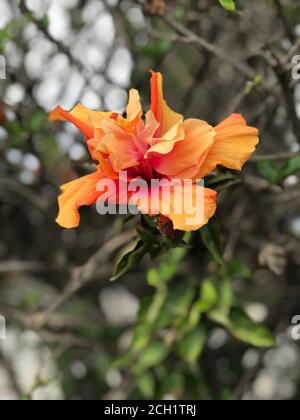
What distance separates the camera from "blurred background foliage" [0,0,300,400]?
1708 millimetres

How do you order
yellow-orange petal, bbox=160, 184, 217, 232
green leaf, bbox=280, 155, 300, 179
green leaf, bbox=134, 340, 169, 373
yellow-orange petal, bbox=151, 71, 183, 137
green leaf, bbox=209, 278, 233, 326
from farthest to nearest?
green leaf, bbox=134, 340, 169, 373 < green leaf, bbox=209, 278, 233, 326 < green leaf, bbox=280, 155, 300, 179 < yellow-orange petal, bbox=151, 71, 183, 137 < yellow-orange petal, bbox=160, 184, 217, 232

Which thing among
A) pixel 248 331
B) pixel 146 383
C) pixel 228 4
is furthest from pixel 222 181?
pixel 146 383

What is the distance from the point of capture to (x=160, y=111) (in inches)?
47.9

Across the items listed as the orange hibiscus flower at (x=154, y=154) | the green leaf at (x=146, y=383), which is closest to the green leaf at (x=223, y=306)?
the green leaf at (x=146, y=383)

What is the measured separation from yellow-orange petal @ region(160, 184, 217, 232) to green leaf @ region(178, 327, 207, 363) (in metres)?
0.79

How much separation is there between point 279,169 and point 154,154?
0.49 meters

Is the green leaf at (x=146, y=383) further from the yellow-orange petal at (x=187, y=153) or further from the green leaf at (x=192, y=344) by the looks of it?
the yellow-orange petal at (x=187, y=153)

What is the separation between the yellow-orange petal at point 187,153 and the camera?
1.13 metres

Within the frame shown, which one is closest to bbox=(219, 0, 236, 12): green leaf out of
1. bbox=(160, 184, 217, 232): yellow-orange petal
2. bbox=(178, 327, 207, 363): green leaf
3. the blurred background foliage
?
the blurred background foliage

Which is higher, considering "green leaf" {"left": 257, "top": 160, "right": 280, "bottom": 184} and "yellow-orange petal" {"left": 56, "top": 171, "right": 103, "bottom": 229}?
"yellow-orange petal" {"left": 56, "top": 171, "right": 103, "bottom": 229}

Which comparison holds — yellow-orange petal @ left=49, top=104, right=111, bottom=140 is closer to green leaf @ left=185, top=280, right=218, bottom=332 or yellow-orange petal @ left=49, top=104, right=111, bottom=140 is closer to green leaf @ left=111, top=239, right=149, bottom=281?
green leaf @ left=111, top=239, right=149, bottom=281

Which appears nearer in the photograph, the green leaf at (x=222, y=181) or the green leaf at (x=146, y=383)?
the green leaf at (x=222, y=181)

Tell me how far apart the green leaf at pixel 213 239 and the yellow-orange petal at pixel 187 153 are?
19cm

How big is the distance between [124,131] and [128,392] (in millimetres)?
1186
